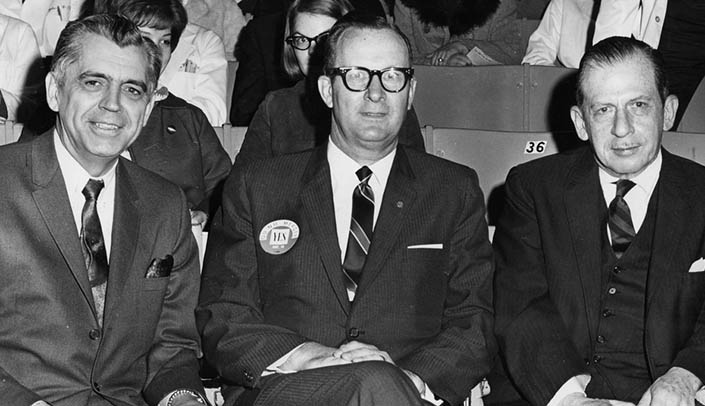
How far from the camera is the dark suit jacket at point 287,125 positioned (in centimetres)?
358

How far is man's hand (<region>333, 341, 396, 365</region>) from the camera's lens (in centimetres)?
246

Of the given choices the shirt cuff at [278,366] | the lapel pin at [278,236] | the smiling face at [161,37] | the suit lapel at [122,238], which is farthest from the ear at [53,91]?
the smiling face at [161,37]

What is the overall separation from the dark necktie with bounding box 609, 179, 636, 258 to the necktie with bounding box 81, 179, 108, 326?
1293 mm

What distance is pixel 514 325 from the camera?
2795 mm

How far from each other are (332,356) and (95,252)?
0.61m

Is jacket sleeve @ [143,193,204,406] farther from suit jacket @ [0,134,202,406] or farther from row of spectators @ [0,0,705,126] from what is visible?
row of spectators @ [0,0,705,126]

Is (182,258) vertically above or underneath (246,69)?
underneath

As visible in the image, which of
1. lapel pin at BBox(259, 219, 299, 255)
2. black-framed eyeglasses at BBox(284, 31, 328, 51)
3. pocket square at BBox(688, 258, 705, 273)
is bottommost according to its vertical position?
pocket square at BBox(688, 258, 705, 273)

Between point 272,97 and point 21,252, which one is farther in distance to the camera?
point 272,97

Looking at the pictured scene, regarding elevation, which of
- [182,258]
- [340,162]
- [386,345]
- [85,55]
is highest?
[85,55]

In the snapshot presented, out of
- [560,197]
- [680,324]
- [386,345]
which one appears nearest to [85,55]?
[386,345]

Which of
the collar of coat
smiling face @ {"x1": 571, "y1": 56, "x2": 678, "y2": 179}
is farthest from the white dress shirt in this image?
smiling face @ {"x1": 571, "y1": 56, "x2": 678, "y2": 179}

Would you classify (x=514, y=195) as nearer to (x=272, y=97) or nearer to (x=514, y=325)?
(x=514, y=325)

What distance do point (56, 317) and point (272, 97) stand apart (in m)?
1.42
